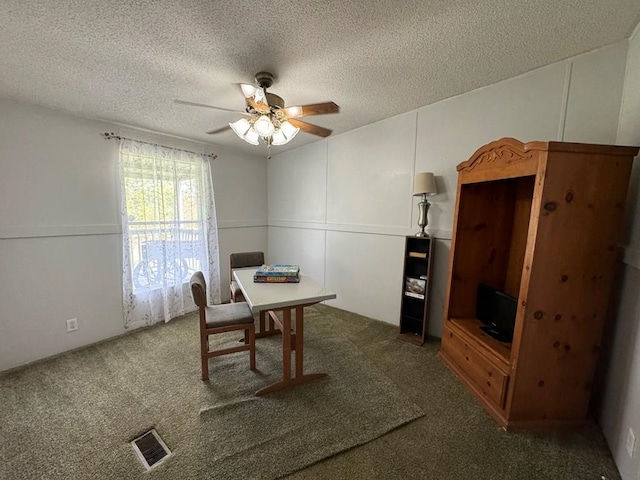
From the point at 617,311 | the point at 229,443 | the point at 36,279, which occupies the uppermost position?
the point at 617,311

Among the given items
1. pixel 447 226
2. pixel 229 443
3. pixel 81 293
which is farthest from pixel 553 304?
pixel 81 293

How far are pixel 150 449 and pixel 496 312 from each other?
2556mm

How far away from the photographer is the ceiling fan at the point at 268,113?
177cm

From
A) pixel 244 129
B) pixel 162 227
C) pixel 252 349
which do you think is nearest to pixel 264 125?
pixel 244 129

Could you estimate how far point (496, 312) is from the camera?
2.07 meters

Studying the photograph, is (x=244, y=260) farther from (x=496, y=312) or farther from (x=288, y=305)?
(x=496, y=312)

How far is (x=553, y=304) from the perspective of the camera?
1.57 meters

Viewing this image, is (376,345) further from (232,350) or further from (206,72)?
(206,72)

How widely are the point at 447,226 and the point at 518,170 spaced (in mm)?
977

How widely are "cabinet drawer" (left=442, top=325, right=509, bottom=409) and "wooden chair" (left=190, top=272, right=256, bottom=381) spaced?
1737 millimetres

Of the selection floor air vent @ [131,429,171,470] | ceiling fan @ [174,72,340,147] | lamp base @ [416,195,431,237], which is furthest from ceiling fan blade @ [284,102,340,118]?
floor air vent @ [131,429,171,470]

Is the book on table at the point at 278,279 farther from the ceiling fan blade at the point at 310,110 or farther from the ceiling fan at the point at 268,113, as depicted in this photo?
the ceiling fan blade at the point at 310,110

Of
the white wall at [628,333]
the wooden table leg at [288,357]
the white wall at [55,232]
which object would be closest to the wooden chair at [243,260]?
the white wall at [55,232]

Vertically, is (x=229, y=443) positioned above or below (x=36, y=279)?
below
